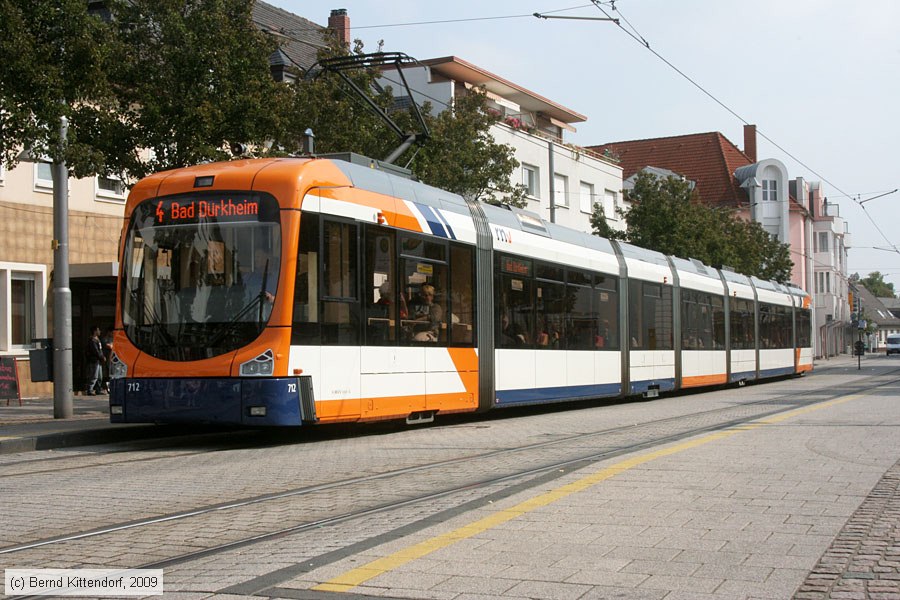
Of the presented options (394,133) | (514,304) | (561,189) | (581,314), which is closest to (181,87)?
(394,133)

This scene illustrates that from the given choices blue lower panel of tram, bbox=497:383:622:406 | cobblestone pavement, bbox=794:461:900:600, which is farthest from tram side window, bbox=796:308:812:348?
cobblestone pavement, bbox=794:461:900:600

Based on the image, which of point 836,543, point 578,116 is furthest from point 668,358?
point 578,116

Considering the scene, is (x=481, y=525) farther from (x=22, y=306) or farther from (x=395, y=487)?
(x=22, y=306)

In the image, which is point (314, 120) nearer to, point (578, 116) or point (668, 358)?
point (668, 358)

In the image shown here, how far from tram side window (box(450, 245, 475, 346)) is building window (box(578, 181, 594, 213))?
104ft

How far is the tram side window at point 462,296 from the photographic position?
15094 millimetres

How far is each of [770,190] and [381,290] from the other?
68035 millimetres

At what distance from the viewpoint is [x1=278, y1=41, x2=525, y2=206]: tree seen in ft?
69.4

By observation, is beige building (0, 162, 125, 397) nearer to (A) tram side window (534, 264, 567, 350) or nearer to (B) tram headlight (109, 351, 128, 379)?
(A) tram side window (534, 264, 567, 350)

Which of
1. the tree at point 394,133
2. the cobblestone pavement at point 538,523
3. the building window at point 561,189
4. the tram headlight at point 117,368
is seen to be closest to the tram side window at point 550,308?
the tree at point 394,133

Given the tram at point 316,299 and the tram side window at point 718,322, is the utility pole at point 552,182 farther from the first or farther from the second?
the tram at point 316,299

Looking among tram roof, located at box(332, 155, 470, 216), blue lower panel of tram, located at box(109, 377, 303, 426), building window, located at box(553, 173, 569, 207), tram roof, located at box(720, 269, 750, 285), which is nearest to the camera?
blue lower panel of tram, located at box(109, 377, 303, 426)

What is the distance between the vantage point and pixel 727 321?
29.0 meters

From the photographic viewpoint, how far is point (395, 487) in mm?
8742
